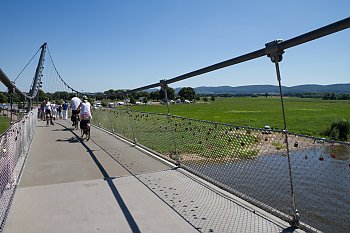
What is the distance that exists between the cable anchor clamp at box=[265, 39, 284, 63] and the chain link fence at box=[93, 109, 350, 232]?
866 millimetres

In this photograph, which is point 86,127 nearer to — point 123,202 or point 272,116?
point 123,202

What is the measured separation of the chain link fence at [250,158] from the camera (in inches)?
206


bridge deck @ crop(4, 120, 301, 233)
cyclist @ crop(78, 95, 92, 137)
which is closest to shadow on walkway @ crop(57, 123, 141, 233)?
bridge deck @ crop(4, 120, 301, 233)

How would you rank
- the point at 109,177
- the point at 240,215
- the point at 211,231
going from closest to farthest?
the point at 211,231, the point at 240,215, the point at 109,177

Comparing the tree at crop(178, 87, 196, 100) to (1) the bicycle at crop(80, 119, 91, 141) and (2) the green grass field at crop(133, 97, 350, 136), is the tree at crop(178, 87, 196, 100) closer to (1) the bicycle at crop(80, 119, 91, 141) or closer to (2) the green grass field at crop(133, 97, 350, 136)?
(2) the green grass field at crop(133, 97, 350, 136)

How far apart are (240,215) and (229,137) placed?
2105 mm

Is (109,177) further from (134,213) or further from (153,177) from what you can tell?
(134,213)

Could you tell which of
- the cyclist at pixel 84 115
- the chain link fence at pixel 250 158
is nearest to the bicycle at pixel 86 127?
the cyclist at pixel 84 115

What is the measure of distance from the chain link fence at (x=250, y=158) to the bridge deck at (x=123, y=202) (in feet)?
1.26

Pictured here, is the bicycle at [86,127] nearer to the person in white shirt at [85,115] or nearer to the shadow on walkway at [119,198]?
the person in white shirt at [85,115]

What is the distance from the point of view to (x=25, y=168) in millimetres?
6336

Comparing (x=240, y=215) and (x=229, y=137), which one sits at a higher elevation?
(x=229, y=137)

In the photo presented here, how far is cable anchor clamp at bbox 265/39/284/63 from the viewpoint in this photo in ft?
10.7

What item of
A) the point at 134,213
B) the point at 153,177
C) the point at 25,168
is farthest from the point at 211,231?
the point at 25,168
